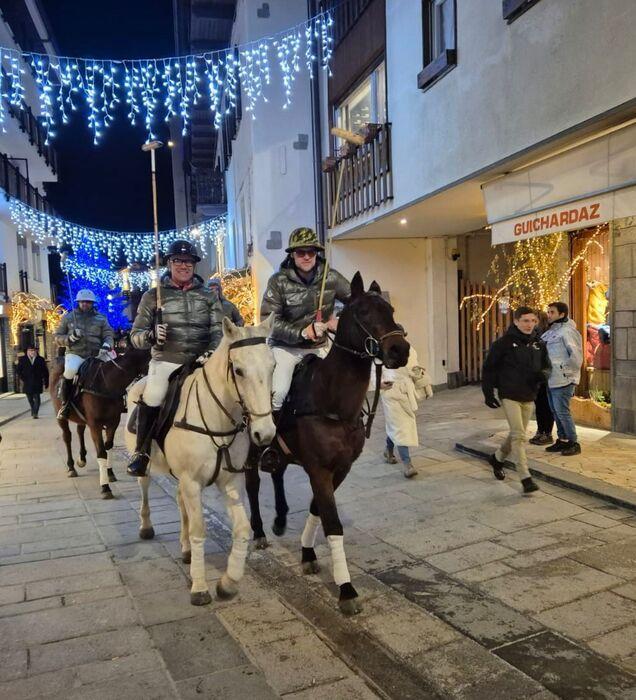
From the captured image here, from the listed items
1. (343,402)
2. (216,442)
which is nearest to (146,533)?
(216,442)

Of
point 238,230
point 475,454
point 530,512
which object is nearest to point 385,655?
point 530,512

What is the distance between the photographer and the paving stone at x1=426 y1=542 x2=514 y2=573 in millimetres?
4664

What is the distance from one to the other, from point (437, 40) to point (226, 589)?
30.3ft

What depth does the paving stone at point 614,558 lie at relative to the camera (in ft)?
14.4

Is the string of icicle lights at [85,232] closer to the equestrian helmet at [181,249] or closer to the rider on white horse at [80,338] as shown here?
the rider on white horse at [80,338]

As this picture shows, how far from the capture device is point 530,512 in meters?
5.82

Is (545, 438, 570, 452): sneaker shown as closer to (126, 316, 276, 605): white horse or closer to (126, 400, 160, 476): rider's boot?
(126, 316, 276, 605): white horse

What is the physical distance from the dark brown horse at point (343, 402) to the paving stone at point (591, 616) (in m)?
1.27

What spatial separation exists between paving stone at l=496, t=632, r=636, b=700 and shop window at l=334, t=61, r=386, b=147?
1052cm

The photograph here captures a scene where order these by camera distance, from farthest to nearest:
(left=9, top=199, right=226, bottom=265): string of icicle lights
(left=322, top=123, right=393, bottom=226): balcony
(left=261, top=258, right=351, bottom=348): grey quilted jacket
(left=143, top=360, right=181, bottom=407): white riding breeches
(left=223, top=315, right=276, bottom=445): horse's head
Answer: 1. (left=9, top=199, right=226, bottom=265): string of icicle lights
2. (left=322, top=123, right=393, bottom=226): balcony
3. (left=261, top=258, right=351, bottom=348): grey quilted jacket
4. (left=143, top=360, right=181, bottom=407): white riding breeches
5. (left=223, top=315, right=276, bottom=445): horse's head

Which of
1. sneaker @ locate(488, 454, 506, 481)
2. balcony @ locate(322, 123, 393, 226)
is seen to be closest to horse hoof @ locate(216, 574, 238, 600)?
sneaker @ locate(488, 454, 506, 481)

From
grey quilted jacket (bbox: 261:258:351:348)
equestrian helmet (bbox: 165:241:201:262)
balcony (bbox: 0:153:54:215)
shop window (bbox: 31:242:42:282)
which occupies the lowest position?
grey quilted jacket (bbox: 261:258:351:348)

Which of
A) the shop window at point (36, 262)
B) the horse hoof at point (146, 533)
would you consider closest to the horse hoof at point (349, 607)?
the horse hoof at point (146, 533)

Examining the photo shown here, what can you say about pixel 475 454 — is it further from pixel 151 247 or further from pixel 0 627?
pixel 151 247
